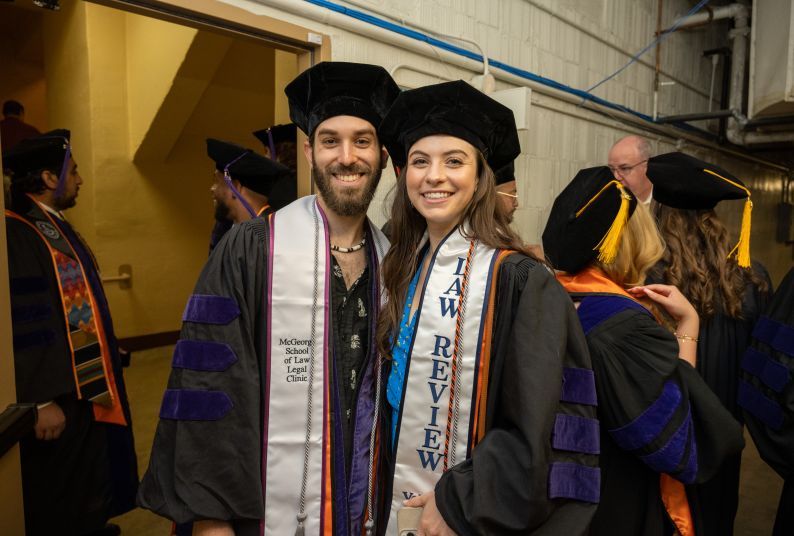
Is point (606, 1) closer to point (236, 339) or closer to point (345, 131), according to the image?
point (345, 131)

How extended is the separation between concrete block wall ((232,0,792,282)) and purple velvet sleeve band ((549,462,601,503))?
1.96 metres

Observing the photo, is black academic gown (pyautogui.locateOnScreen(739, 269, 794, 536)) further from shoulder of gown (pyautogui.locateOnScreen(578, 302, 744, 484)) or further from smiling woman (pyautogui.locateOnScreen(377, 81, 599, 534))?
smiling woman (pyautogui.locateOnScreen(377, 81, 599, 534))

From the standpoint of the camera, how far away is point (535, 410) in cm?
108

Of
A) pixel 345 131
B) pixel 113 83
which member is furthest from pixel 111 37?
pixel 345 131

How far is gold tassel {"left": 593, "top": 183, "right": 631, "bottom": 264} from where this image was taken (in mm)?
1459

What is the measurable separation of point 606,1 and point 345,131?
420cm

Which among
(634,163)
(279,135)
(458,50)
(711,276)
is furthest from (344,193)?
(634,163)

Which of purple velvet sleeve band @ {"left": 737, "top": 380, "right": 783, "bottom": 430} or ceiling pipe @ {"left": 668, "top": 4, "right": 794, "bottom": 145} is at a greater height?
ceiling pipe @ {"left": 668, "top": 4, "right": 794, "bottom": 145}

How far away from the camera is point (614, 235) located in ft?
4.80

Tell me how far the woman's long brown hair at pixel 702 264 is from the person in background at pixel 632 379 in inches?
11.2

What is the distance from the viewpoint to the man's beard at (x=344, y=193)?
155 centimetres

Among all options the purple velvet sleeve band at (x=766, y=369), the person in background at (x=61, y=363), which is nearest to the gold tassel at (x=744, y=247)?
the purple velvet sleeve band at (x=766, y=369)

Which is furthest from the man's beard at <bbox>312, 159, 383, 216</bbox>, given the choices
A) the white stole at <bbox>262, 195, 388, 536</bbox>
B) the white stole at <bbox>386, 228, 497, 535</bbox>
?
the white stole at <bbox>386, 228, 497, 535</bbox>

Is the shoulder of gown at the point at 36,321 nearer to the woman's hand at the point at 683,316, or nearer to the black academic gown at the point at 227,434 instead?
the black academic gown at the point at 227,434
